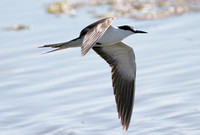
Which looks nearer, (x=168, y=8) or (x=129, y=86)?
(x=129, y=86)

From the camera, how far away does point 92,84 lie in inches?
360

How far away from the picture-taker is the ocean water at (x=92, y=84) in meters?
7.95

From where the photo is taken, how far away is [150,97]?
857 cm

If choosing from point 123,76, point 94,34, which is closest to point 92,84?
Result: point 123,76

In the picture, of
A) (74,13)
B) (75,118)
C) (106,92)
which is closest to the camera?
(75,118)

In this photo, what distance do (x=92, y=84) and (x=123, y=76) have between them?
5.46ft

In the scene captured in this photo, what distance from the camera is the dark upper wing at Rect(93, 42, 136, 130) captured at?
7375 millimetres

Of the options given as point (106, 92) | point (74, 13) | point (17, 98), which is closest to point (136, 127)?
point (106, 92)

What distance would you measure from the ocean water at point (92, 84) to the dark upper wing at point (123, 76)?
0.40 m

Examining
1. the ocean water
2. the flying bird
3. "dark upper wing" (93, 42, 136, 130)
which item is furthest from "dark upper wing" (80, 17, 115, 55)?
the ocean water

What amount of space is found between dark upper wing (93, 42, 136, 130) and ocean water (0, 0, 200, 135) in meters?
0.40

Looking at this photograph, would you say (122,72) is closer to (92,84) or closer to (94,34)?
(94,34)

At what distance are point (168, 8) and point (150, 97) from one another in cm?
456

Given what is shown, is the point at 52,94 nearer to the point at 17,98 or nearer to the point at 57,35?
the point at 17,98
